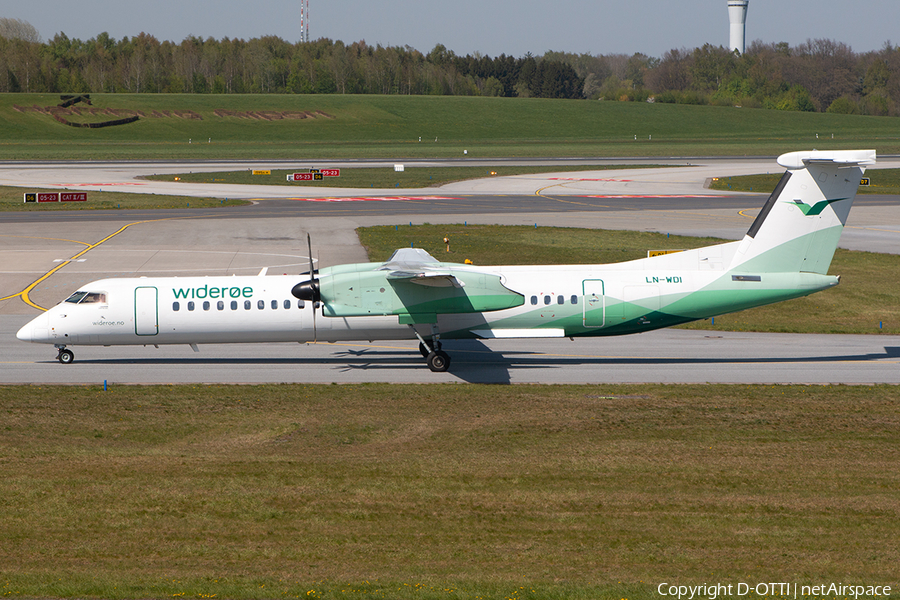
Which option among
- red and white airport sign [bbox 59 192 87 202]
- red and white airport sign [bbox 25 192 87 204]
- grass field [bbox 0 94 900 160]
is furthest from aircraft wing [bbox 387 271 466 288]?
grass field [bbox 0 94 900 160]

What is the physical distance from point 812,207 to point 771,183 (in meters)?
59.9

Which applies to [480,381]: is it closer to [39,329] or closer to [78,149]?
[39,329]

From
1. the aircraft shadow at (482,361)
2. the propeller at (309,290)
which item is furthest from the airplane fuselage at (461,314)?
the aircraft shadow at (482,361)

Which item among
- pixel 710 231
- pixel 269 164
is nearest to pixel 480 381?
pixel 710 231

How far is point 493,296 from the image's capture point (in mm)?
26266

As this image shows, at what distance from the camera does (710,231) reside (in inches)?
2085

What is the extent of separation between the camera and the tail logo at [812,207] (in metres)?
26.5

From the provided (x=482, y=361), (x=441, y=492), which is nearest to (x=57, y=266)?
(x=482, y=361)

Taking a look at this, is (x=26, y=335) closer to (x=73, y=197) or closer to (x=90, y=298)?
(x=90, y=298)

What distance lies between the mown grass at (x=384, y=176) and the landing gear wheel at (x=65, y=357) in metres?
54.0

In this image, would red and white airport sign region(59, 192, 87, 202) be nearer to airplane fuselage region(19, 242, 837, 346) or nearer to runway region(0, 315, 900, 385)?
runway region(0, 315, 900, 385)

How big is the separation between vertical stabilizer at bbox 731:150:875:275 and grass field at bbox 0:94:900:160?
93780 millimetres

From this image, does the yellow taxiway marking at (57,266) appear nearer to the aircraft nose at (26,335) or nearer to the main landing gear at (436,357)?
the aircraft nose at (26,335)

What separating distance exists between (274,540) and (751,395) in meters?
15.3
